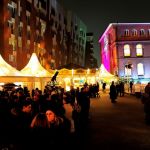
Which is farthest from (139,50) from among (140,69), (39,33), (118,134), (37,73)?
(118,134)

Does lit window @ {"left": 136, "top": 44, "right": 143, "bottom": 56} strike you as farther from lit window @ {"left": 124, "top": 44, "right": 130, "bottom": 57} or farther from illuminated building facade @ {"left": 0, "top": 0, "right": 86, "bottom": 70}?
illuminated building facade @ {"left": 0, "top": 0, "right": 86, "bottom": 70}

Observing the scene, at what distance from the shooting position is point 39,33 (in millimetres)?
59094

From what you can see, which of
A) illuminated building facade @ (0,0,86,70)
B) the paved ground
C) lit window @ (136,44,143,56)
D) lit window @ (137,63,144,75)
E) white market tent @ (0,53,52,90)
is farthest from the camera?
lit window @ (136,44,143,56)

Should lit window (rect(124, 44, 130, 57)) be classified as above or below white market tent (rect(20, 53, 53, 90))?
above

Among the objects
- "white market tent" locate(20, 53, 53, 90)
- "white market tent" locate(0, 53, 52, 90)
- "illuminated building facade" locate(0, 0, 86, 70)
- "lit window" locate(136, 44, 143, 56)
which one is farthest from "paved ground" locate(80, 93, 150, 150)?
"lit window" locate(136, 44, 143, 56)

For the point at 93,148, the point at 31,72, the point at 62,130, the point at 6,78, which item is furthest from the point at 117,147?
the point at 31,72

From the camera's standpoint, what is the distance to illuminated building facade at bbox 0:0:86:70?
44906 millimetres

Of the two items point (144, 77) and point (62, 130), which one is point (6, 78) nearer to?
point (62, 130)

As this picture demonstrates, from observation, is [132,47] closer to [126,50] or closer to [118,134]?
[126,50]

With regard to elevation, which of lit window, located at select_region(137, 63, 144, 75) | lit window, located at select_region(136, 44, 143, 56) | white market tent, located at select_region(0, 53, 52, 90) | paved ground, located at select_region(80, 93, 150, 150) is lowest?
paved ground, located at select_region(80, 93, 150, 150)

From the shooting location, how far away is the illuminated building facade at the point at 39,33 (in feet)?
147

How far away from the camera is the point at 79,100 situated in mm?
14344

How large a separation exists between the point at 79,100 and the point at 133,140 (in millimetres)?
3691

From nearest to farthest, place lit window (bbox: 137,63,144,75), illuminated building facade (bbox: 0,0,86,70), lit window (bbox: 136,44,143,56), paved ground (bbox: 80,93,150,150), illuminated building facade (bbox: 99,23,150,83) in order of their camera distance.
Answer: paved ground (bbox: 80,93,150,150)
illuminated building facade (bbox: 0,0,86,70)
lit window (bbox: 137,63,144,75)
illuminated building facade (bbox: 99,23,150,83)
lit window (bbox: 136,44,143,56)
